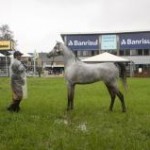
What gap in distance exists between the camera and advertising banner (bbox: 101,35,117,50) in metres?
84.1

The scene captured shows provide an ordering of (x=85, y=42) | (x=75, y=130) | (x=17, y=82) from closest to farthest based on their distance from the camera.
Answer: (x=75, y=130) → (x=17, y=82) → (x=85, y=42)

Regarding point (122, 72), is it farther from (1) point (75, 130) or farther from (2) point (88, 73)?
(1) point (75, 130)

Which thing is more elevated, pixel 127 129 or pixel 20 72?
pixel 20 72

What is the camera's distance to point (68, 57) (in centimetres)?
1554

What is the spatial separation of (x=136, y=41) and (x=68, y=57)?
69.6m

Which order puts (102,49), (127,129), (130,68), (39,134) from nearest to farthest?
(39,134) → (127,129) → (130,68) → (102,49)

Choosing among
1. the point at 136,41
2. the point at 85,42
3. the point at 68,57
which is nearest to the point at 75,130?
the point at 68,57

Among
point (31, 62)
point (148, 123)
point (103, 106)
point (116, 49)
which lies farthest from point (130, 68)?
point (148, 123)

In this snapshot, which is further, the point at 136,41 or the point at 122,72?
the point at 136,41

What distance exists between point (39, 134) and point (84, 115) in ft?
12.2

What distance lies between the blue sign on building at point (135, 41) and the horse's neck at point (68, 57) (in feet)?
226

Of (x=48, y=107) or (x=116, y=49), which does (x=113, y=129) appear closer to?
(x=48, y=107)

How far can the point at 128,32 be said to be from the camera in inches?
3329

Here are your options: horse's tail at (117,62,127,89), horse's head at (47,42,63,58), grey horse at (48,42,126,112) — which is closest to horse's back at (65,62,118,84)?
grey horse at (48,42,126,112)
